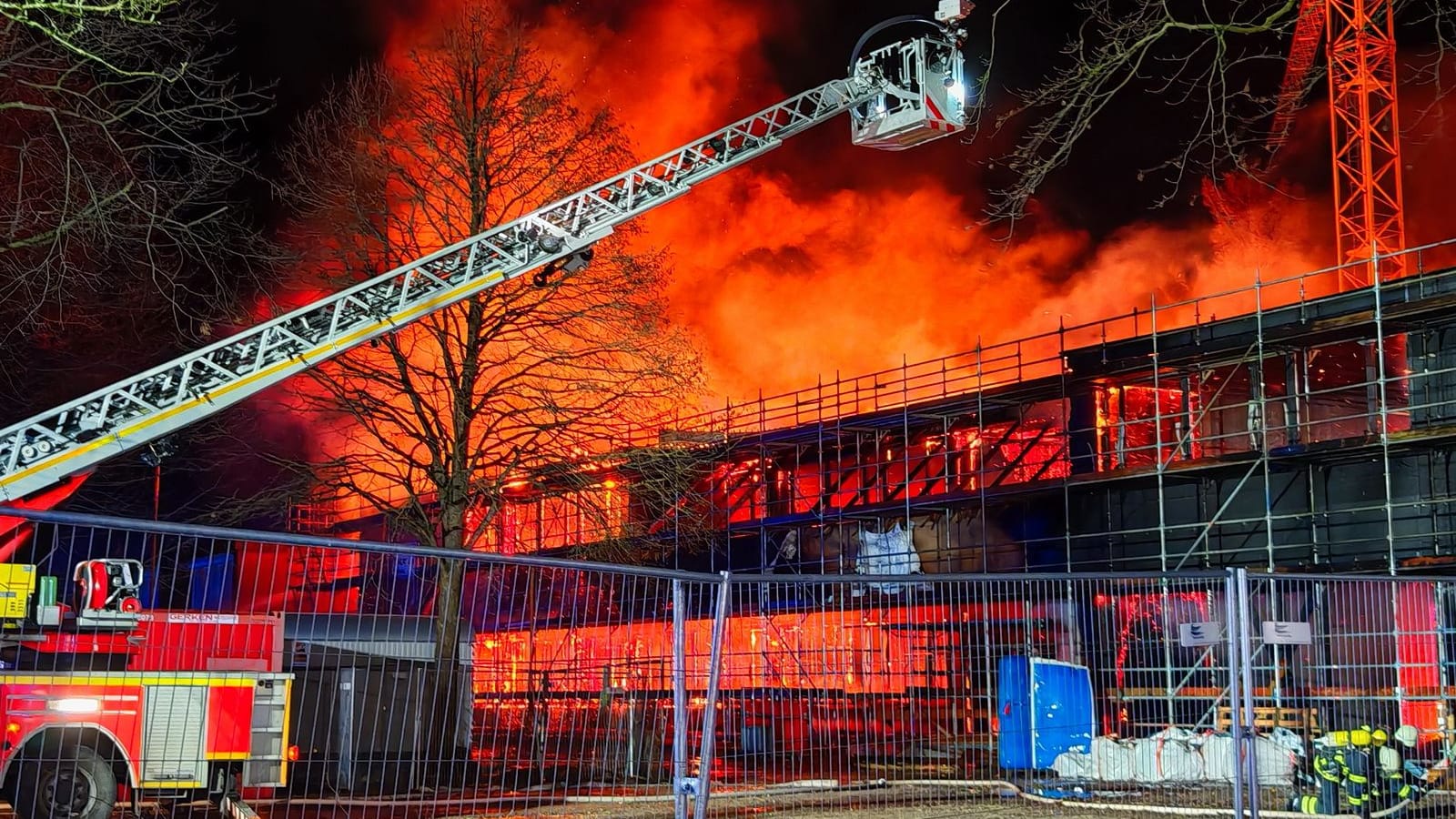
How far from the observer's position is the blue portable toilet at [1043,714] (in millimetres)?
11203

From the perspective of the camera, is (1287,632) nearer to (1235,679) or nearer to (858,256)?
(1235,679)

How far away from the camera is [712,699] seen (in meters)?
8.62

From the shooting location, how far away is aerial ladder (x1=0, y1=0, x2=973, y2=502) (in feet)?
48.5

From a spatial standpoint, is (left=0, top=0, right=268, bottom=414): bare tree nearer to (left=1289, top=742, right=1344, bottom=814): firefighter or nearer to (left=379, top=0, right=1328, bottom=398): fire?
(left=1289, top=742, right=1344, bottom=814): firefighter

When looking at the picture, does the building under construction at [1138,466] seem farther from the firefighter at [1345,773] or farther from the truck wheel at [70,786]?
the truck wheel at [70,786]

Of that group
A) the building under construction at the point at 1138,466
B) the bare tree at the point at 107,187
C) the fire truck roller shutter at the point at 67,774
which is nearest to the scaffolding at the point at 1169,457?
the building under construction at the point at 1138,466

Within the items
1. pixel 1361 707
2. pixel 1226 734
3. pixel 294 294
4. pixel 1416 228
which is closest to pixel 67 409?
pixel 294 294

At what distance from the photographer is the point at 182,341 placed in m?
19.1

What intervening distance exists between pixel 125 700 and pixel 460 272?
8478mm

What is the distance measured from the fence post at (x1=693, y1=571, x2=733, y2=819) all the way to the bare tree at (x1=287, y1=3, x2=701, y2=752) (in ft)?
38.5

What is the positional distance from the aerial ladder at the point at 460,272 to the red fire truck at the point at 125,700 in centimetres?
271

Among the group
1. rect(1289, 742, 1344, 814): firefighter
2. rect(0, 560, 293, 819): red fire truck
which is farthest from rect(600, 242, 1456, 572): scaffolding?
rect(0, 560, 293, 819): red fire truck

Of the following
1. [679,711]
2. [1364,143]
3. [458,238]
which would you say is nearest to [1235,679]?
[679,711]

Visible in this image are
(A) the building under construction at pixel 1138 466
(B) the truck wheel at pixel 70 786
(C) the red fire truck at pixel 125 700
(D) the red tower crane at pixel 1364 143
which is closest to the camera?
(B) the truck wheel at pixel 70 786
